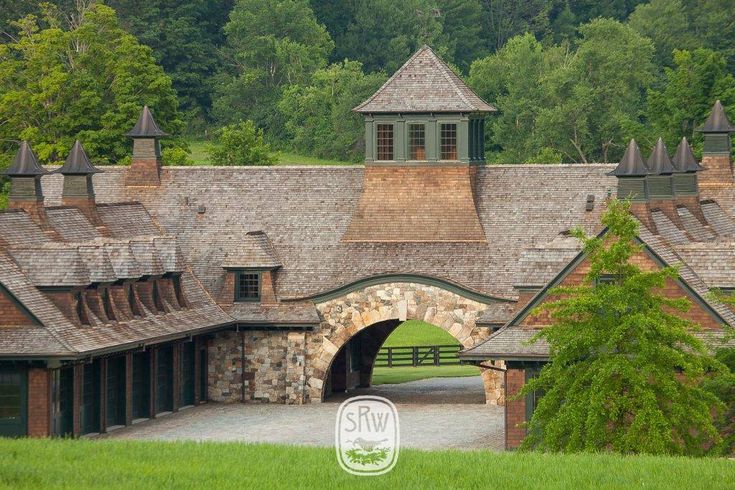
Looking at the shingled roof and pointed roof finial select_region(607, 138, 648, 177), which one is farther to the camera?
the shingled roof

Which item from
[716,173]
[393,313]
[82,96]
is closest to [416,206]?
[393,313]

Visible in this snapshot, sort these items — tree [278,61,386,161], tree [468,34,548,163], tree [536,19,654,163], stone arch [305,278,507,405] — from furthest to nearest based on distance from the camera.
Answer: tree [278,61,386,161], tree [468,34,548,163], tree [536,19,654,163], stone arch [305,278,507,405]

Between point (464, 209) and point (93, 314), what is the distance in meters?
13.9

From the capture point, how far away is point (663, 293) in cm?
5503

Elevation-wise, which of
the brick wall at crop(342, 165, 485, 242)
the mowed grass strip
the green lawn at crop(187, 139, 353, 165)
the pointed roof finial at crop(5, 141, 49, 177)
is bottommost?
the mowed grass strip

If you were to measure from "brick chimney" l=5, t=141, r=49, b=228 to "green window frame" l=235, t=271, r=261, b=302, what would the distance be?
7225 mm

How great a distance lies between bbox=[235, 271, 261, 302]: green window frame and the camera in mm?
66037

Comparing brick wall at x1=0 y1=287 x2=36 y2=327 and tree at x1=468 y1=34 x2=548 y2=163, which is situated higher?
tree at x1=468 y1=34 x2=548 y2=163

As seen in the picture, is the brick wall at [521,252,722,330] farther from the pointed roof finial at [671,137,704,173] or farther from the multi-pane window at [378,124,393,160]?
the pointed roof finial at [671,137,704,173]

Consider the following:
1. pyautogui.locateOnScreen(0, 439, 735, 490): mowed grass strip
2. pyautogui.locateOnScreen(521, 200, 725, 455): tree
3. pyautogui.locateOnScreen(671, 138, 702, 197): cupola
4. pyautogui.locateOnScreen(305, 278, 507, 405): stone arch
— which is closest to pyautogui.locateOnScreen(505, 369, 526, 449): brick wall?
pyautogui.locateOnScreen(521, 200, 725, 455): tree

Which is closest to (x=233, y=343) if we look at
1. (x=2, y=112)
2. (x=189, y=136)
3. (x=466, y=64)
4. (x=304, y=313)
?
(x=304, y=313)

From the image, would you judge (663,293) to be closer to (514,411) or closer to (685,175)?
(514,411)

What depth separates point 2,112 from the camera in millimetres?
93188

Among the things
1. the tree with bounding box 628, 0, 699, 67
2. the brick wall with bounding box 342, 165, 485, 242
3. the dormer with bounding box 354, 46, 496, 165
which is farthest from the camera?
the tree with bounding box 628, 0, 699, 67
